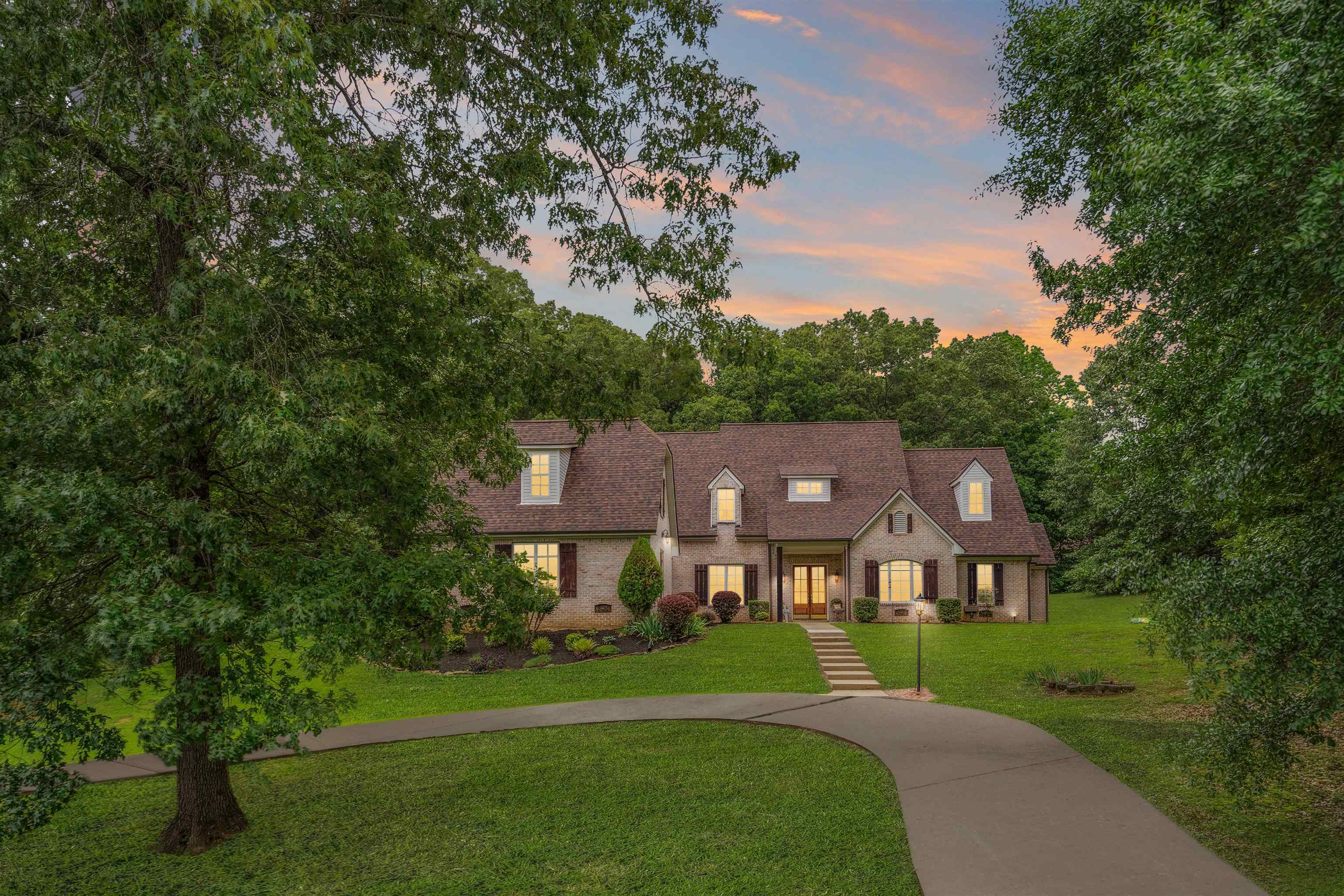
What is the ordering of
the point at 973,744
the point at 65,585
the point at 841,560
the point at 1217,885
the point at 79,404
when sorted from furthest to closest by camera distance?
the point at 841,560 < the point at 973,744 < the point at 65,585 < the point at 1217,885 < the point at 79,404

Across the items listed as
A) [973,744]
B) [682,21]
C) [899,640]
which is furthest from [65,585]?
[899,640]

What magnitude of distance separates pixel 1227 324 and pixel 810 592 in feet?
71.7

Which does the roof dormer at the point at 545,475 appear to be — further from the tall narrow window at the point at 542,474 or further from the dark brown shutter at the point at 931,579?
the dark brown shutter at the point at 931,579

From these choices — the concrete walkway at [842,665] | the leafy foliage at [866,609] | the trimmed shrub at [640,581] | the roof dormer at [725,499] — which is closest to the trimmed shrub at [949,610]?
the leafy foliage at [866,609]

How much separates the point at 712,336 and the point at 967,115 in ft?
21.5

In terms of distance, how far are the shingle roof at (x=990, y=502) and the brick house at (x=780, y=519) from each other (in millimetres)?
50

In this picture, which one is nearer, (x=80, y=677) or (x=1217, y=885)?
(x=80, y=677)

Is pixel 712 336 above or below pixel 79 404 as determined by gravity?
above

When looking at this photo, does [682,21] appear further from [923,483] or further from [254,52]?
[923,483]

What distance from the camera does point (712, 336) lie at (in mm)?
8109

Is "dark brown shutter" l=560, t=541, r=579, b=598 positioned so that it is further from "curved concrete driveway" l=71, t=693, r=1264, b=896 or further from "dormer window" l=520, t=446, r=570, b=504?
"curved concrete driveway" l=71, t=693, r=1264, b=896

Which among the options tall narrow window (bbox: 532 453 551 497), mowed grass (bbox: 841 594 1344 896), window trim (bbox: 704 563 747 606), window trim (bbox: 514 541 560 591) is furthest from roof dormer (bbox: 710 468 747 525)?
window trim (bbox: 514 541 560 591)

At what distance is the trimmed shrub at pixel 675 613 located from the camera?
18.4 metres

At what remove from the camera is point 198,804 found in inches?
274
